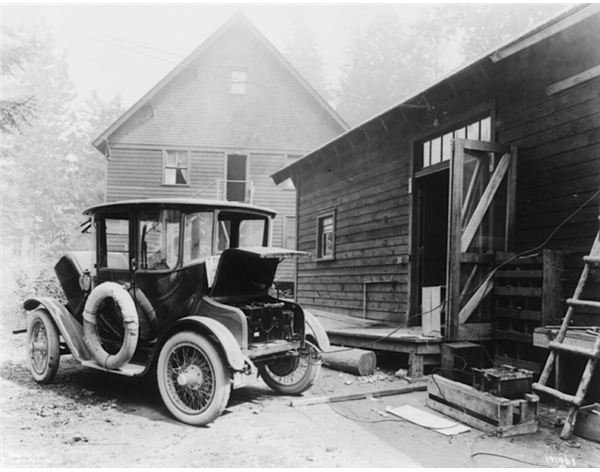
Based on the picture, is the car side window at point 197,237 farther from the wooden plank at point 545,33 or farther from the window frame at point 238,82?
the window frame at point 238,82

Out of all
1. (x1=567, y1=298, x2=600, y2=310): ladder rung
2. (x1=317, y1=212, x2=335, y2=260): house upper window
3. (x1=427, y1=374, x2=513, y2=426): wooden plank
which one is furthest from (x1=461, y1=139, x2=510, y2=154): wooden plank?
(x1=317, y1=212, x2=335, y2=260): house upper window

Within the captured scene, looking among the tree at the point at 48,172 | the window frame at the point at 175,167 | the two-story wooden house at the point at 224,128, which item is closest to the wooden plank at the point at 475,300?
the two-story wooden house at the point at 224,128

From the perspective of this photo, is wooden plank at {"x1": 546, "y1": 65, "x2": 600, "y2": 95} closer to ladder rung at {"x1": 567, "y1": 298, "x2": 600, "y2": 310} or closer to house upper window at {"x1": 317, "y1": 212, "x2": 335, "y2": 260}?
ladder rung at {"x1": 567, "y1": 298, "x2": 600, "y2": 310}

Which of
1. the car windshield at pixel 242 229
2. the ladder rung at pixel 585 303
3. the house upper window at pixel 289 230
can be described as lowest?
the ladder rung at pixel 585 303

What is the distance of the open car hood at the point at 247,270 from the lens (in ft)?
17.0

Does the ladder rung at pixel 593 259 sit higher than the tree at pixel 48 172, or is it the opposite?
the tree at pixel 48 172

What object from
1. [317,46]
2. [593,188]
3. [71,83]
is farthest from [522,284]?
[317,46]

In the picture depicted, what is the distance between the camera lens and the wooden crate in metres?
4.41

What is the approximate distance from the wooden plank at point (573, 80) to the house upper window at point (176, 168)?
57.8 feet

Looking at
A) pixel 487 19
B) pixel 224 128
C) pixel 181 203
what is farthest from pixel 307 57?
pixel 181 203

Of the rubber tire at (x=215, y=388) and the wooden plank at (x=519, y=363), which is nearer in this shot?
the rubber tire at (x=215, y=388)

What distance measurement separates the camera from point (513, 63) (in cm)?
649

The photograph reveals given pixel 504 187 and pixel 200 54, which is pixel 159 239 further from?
pixel 200 54

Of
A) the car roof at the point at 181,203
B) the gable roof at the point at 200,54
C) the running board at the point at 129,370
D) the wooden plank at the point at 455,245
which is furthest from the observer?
the gable roof at the point at 200,54
